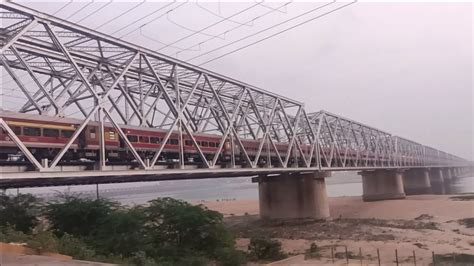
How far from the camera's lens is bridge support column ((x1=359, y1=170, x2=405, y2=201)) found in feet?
299

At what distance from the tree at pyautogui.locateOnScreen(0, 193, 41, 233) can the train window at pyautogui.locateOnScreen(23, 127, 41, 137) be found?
8.44 m

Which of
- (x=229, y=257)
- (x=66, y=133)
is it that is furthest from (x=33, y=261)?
(x=229, y=257)

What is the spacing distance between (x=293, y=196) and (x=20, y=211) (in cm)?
3295

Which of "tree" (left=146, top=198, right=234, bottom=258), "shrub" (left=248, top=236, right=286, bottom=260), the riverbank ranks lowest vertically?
the riverbank

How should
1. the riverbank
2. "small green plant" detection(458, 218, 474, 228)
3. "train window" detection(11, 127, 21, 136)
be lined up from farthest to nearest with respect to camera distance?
"small green plant" detection(458, 218, 474, 228) → the riverbank → "train window" detection(11, 127, 21, 136)

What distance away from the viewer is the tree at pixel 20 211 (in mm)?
28938

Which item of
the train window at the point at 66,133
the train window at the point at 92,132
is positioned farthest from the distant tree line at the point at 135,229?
the train window at the point at 66,133

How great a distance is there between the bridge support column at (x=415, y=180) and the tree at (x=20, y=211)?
116m

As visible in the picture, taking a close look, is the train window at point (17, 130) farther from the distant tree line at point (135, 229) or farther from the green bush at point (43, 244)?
the green bush at point (43, 244)

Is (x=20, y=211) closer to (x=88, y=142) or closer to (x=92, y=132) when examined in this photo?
(x=88, y=142)

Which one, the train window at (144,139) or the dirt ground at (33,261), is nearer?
the dirt ground at (33,261)

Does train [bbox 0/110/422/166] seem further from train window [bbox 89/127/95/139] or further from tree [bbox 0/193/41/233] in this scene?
tree [bbox 0/193/41/233]

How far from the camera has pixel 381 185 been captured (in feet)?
310

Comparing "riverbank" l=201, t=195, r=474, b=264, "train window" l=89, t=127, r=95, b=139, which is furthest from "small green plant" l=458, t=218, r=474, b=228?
"train window" l=89, t=127, r=95, b=139
